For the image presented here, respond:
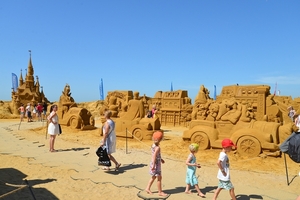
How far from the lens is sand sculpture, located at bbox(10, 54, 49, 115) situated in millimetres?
28441

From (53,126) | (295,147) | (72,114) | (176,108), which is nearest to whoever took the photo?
(295,147)

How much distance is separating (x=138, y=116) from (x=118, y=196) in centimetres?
746

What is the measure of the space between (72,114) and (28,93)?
19048 mm

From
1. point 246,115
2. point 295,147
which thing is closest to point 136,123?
point 246,115

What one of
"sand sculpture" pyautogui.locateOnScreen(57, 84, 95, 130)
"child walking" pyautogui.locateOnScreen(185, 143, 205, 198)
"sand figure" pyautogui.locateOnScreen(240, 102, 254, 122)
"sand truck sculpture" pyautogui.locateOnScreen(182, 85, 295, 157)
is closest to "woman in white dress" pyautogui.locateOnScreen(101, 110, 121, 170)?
"child walking" pyautogui.locateOnScreen(185, 143, 205, 198)

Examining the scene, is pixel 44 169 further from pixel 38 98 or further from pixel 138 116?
pixel 38 98

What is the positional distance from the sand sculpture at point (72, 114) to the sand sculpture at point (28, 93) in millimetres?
13633

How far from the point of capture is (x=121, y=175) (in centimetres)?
586

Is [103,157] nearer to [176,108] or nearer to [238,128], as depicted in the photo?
[238,128]

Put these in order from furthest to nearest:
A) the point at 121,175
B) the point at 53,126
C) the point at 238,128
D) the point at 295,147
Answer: the point at 238,128, the point at 53,126, the point at 121,175, the point at 295,147

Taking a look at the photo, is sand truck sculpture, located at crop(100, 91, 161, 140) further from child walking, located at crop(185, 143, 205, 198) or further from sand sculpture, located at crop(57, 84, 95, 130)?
child walking, located at crop(185, 143, 205, 198)

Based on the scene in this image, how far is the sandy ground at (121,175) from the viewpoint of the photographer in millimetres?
4742

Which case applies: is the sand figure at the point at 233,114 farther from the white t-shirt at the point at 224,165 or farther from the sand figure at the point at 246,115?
the white t-shirt at the point at 224,165

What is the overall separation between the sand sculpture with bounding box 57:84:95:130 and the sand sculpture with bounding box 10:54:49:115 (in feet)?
44.7
